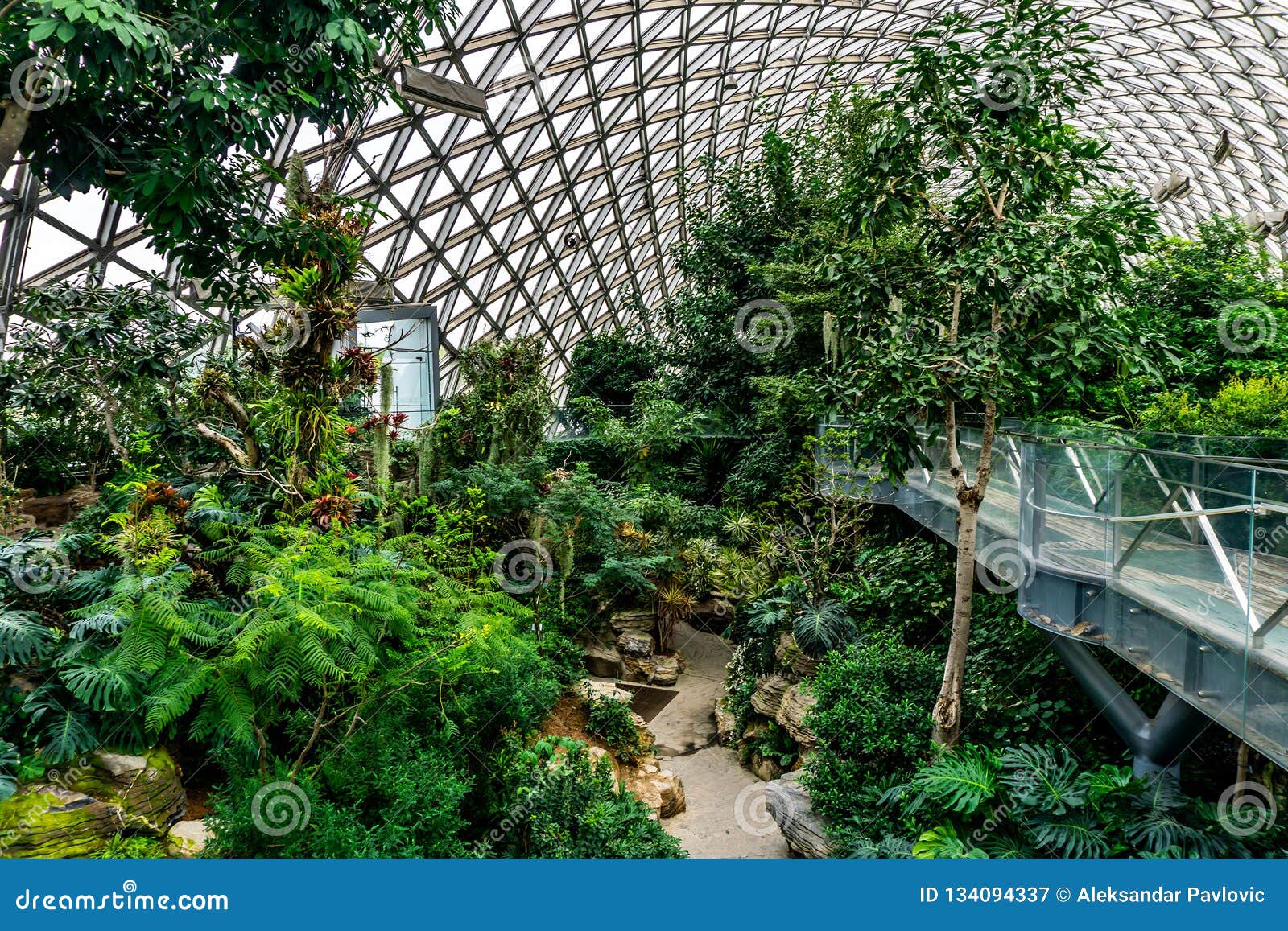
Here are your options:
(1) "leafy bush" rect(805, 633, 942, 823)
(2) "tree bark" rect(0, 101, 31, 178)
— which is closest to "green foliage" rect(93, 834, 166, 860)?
(2) "tree bark" rect(0, 101, 31, 178)

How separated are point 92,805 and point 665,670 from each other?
1037cm

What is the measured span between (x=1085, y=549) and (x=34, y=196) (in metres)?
16.1

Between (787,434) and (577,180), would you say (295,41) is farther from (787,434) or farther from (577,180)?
(577,180)

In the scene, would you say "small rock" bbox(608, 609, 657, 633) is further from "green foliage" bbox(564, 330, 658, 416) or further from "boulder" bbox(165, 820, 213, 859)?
"green foliage" bbox(564, 330, 658, 416)

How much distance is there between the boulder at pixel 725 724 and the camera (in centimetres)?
1249

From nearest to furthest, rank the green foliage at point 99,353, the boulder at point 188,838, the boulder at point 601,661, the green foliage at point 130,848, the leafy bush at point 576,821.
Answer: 1. the green foliage at point 130,848
2. the boulder at point 188,838
3. the leafy bush at point 576,821
4. the green foliage at point 99,353
5. the boulder at point 601,661

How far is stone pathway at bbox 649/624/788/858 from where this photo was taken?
364 inches

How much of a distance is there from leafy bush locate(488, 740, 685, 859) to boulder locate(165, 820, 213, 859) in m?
2.58

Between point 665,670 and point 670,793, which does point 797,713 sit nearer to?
point 670,793

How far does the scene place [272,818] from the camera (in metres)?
6.21

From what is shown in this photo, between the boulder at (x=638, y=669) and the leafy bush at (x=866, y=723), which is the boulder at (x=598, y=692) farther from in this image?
the leafy bush at (x=866, y=723)

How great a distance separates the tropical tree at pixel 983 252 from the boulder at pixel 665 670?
7.56 m

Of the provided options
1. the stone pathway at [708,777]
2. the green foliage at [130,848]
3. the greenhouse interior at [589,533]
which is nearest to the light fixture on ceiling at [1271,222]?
the greenhouse interior at [589,533]

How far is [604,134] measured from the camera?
2355cm
